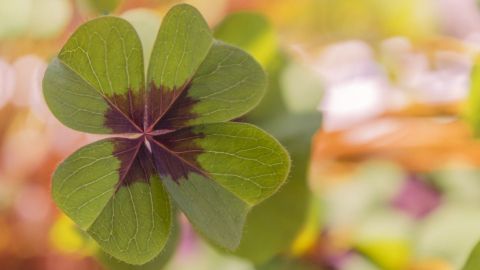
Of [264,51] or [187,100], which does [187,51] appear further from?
[264,51]

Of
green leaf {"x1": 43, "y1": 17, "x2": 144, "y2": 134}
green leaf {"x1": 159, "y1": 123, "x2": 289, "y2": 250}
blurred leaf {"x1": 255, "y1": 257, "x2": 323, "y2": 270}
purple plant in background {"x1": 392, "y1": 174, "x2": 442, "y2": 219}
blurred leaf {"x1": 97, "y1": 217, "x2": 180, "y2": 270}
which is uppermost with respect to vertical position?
green leaf {"x1": 43, "y1": 17, "x2": 144, "y2": 134}

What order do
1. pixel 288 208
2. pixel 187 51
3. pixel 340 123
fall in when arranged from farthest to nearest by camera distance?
pixel 340 123
pixel 288 208
pixel 187 51

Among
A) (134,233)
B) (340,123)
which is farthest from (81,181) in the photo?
(340,123)

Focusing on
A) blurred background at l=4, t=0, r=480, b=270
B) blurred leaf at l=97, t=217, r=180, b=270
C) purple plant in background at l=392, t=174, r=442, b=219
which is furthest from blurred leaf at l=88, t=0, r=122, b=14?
purple plant in background at l=392, t=174, r=442, b=219

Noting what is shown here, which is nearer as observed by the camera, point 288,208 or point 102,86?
point 102,86

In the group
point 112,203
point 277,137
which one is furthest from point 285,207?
point 112,203

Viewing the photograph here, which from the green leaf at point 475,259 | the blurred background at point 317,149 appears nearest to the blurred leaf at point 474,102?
the blurred background at point 317,149

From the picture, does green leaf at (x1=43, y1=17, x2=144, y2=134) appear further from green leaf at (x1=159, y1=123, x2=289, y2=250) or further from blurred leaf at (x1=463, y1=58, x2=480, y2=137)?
blurred leaf at (x1=463, y1=58, x2=480, y2=137)

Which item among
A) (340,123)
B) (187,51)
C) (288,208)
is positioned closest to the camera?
(187,51)

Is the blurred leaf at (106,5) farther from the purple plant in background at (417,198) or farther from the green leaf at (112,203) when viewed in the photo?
the purple plant in background at (417,198)
